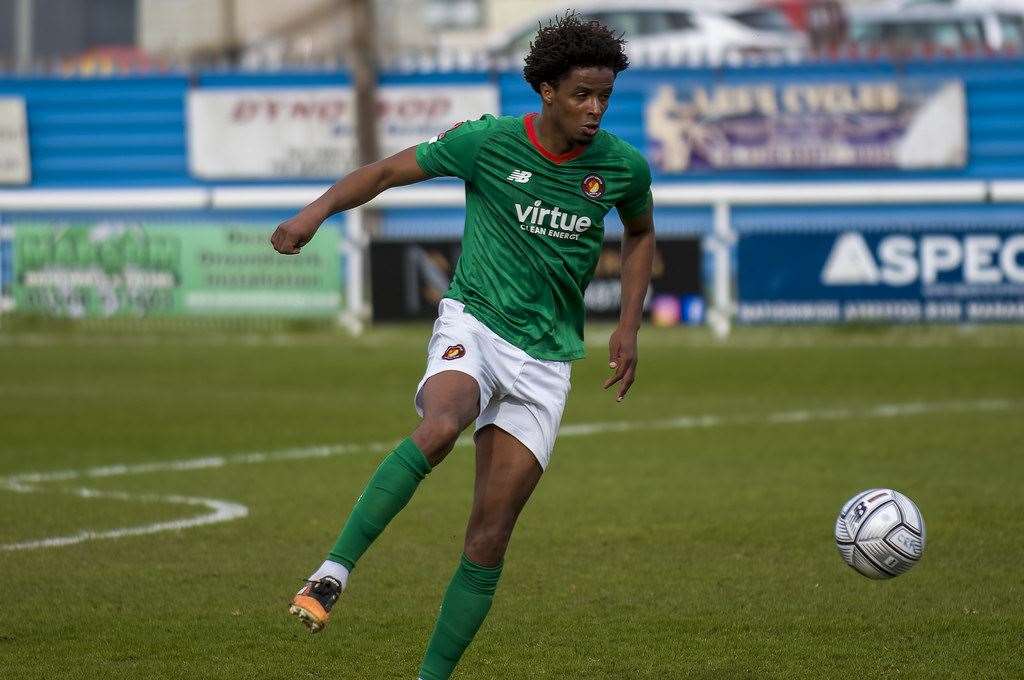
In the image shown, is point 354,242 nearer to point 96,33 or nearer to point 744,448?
point 744,448

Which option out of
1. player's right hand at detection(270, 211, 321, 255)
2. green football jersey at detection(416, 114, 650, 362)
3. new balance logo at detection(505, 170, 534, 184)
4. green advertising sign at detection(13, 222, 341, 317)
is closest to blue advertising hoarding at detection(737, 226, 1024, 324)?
green advertising sign at detection(13, 222, 341, 317)

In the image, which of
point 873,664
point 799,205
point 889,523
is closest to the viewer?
point 873,664

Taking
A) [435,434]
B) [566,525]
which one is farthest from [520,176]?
[566,525]

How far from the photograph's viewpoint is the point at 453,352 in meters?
5.74

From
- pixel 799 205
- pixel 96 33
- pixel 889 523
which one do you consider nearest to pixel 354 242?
pixel 799 205

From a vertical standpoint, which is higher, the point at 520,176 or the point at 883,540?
the point at 520,176

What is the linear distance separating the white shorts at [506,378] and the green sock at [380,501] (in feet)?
0.84

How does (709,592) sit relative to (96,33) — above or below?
Result: below

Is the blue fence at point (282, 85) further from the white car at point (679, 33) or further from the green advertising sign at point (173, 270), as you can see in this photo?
the green advertising sign at point (173, 270)

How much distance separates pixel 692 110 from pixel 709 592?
16.6 meters

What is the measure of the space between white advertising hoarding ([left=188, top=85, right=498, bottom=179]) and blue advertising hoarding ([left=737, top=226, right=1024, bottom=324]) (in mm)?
6324

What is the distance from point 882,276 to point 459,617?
13.2m

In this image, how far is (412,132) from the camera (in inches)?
942

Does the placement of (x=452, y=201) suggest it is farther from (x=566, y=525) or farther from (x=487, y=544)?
(x=487, y=544)
